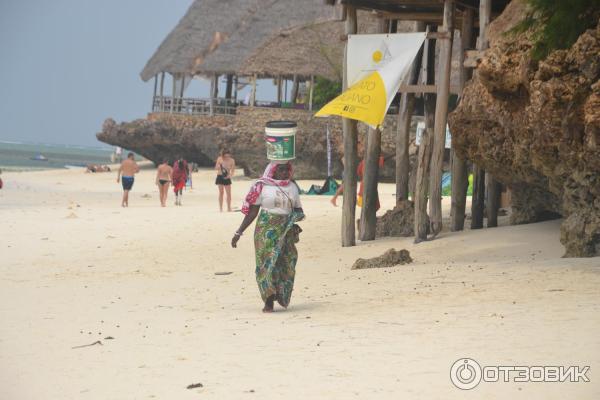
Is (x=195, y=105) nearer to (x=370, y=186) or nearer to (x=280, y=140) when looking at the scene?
(x=370, y=186)

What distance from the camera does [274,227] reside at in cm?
934

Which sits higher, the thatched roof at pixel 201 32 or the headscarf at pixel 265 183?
the thatched roof at pixel 201 32

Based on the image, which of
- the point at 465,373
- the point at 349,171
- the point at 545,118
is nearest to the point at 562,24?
the point at 545,118

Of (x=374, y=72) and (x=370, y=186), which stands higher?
(x=374, y=72)

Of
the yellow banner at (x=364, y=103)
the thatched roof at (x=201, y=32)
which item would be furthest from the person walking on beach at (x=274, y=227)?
the thatched roof at (x=201, y=32)

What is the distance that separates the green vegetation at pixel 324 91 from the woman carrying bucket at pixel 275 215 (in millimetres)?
26321

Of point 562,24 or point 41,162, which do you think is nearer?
point 562,24

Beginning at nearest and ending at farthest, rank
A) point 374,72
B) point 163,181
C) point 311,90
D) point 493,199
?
point 374,72 → point 493,199 → point 163,181 → point 311,90

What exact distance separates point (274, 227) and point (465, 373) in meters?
3.20

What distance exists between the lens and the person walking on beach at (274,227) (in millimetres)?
9344

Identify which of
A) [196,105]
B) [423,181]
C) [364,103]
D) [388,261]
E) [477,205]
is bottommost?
[388,261]

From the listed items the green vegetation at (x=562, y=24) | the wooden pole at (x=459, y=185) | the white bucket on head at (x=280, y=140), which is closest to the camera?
the white bucket on head at (x=280, y=140)

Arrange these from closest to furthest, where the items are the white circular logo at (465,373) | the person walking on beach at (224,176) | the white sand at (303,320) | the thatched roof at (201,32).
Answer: the white circular logo at (465,373)
the white sand at (303,320)
the person walking on beach at (224,176)
the thatched roof at (201,32)

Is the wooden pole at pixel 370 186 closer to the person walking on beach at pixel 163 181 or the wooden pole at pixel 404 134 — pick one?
the wooden pole at pixel 404 134
